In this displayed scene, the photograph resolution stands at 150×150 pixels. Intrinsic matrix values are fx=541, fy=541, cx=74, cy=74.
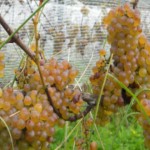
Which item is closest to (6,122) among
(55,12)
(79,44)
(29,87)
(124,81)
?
(29,87)

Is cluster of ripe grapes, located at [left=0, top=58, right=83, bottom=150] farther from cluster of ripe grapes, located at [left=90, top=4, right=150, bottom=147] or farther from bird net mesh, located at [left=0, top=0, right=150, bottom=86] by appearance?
bird net mesh, located at [left=0, top=0, right=150, bottom=86]

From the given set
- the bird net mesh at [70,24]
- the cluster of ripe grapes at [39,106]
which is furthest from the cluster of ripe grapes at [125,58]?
the bird net mesh at [70,24]

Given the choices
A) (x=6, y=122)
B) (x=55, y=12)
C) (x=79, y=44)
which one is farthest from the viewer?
(x=55, y=12)

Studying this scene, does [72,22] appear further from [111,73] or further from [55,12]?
[111,73]

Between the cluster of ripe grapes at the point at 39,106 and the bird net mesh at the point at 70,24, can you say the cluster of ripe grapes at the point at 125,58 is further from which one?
the bird net mesh at the point at 70,24

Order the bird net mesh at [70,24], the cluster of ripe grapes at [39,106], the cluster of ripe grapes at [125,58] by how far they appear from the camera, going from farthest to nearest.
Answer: the bird net mesh at [70,24]
the cluster of ripe grapes at [125,58]
the cluster of ripe grapes at [39,106]

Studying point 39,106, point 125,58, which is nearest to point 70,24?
point 125,58
